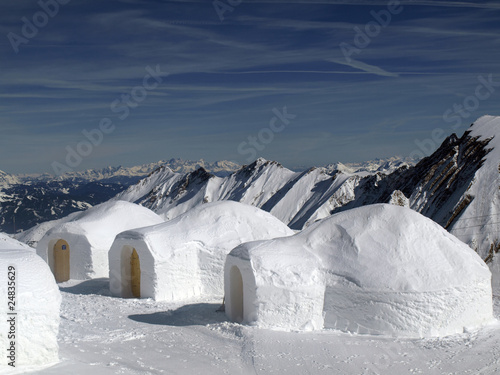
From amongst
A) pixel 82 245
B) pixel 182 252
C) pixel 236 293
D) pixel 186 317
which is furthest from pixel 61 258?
pixel 236 293

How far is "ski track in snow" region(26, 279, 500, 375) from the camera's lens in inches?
449

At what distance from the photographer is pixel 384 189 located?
6253 cm

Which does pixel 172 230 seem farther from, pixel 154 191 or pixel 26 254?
pixel 154 191

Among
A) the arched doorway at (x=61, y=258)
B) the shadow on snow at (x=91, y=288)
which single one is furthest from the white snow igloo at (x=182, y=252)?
the arched doorway at (x=61, y=258)

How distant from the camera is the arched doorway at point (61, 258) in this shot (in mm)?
23047

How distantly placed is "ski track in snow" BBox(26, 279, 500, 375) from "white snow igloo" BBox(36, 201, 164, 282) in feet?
21.4

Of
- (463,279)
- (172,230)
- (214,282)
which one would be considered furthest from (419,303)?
(172,230)

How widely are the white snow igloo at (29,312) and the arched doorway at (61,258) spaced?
13462mm

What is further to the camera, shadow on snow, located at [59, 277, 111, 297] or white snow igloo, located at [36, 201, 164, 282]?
white snow igloo, located at [36, 201, 164, 282]

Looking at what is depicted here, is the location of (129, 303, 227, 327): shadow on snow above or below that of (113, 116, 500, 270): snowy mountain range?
below

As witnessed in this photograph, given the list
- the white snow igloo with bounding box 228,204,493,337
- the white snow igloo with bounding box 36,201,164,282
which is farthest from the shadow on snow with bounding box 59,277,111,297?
the white snow igloo with bounding box 228,204,493,337

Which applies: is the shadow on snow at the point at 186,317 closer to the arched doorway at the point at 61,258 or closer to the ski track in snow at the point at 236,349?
the ski track in snow at the point at 236,349

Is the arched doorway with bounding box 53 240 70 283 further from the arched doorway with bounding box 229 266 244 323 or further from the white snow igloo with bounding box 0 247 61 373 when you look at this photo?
the white snow igloo with bounding box 0 247 61 373

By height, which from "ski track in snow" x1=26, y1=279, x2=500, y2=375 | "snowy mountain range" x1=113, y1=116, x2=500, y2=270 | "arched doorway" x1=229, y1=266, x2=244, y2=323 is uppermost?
"snowy mountain range" x1=113, y1=116, x2=500, y2=270
